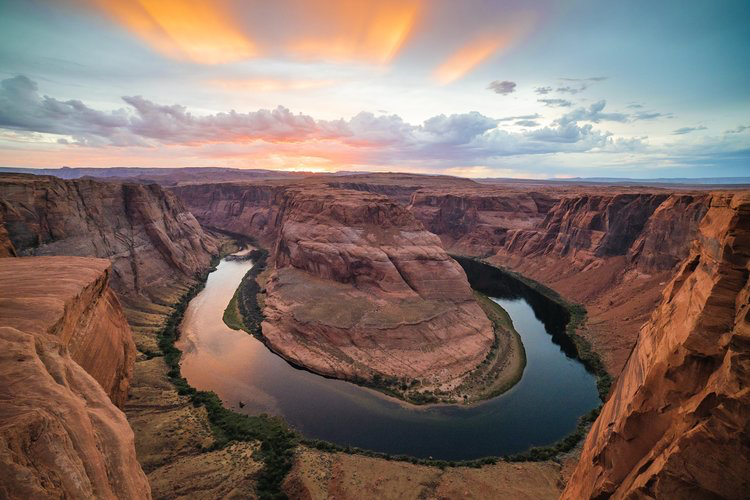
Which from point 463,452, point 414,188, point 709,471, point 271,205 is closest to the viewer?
point 709,471

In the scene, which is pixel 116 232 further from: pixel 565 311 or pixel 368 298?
pixel 565 311

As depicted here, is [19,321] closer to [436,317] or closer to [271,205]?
[436,317]

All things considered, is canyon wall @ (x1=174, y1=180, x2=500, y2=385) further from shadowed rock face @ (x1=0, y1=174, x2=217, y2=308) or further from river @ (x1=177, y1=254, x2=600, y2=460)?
shadowed rock face @ (x1=0, y1=174, x2=217, y2=308)

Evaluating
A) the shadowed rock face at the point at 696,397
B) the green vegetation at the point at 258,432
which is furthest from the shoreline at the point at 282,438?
the shadowed rock face at the point at 696,397

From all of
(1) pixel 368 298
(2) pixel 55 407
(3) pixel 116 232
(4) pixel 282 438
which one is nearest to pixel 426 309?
(1) pixel 368 298

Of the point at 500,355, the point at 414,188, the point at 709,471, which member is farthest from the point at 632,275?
the point at 414,188

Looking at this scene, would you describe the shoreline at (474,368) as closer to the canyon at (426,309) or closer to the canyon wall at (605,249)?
the canyon at (426,309)
